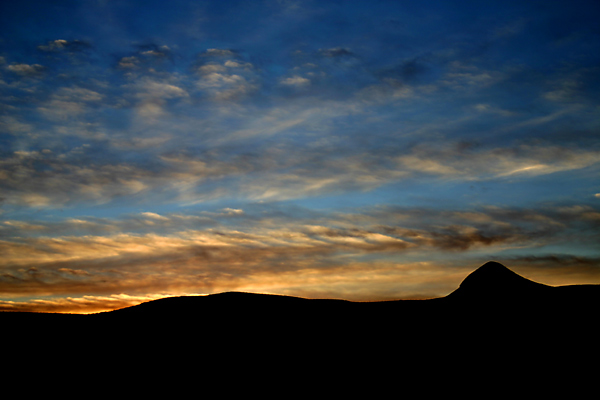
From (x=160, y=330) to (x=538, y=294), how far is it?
29.5 meters

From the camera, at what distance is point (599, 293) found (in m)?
37.5

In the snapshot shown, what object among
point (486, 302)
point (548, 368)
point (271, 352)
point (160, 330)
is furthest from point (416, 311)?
point (160, 330)

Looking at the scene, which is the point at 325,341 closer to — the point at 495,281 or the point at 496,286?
the point at 496,286

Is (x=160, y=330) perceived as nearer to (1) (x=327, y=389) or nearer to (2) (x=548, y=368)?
(1) (x=327, y=389)

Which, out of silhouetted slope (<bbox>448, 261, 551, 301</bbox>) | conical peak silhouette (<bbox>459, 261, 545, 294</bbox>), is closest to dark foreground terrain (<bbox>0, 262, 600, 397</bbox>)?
silhouetted slope (<bbox>448, 261, 551, 301</bbox>)

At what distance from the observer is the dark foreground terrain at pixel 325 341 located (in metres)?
27.2

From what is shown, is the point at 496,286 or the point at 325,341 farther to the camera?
the point at 496,286

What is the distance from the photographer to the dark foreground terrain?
27203 millimetres

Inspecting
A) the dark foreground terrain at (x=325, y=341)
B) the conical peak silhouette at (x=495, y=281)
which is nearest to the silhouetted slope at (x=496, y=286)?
the conical peak silhouette at (x=495, y=281)

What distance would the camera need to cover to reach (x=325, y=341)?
3089cm

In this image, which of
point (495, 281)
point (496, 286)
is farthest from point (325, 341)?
point (495, 281)

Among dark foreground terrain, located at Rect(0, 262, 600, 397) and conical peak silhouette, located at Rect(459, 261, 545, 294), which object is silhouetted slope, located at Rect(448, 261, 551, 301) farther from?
dark foreground terrain, located at Rect(0, 262, 600, 397)

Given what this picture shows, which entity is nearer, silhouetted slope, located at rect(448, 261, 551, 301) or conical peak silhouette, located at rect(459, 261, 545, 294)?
silhouetted slope, located at rect(448, 261, 551, 301)

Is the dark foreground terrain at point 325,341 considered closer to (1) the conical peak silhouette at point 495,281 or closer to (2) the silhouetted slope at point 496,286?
(2) the silhouetted slope at point 496,286
